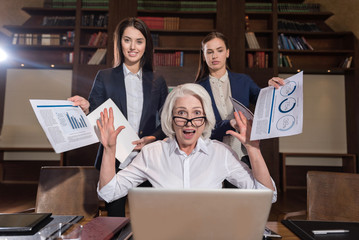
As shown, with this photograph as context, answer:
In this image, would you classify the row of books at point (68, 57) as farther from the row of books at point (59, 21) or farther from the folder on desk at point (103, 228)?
the folder on desk at point (103, 228)

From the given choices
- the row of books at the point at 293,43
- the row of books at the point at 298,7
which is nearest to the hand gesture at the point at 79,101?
the row of books at the point at 293,43

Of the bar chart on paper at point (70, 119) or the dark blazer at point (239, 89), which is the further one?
the dark blazer at point (239, 89)

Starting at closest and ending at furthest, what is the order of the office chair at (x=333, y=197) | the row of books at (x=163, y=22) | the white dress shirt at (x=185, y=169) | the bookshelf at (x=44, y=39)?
the white dress shirt at (x=185, y=169), the office chair at (x=333, y=197), the row of books at (x=163, y=22), the bookshelf at (x=44, y=39)

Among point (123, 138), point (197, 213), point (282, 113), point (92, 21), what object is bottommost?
point (197, 213)

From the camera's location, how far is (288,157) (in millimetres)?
4809

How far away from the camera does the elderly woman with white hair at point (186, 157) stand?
117 centimetres

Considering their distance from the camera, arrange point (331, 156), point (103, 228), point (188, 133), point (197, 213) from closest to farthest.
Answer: point (197, 213) → point (103, 228) → point (188, 133) → point (331, 156)

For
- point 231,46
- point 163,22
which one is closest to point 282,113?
point 231,46

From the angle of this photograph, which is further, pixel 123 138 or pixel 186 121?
pixel 123 138

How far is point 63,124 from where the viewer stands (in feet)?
3.78

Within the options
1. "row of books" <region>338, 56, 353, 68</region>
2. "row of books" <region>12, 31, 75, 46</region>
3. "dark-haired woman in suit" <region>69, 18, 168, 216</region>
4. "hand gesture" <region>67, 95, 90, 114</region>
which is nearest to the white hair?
"dark-haired woman in suit" <region>69, 18, 168, 216</region>

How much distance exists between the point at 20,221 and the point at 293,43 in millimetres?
4446

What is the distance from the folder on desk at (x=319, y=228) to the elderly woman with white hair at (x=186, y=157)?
185 mm

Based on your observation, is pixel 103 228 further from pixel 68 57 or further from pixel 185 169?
pixel 68 57
